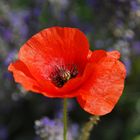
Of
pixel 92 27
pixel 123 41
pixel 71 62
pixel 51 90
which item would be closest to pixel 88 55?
pixel 71 62

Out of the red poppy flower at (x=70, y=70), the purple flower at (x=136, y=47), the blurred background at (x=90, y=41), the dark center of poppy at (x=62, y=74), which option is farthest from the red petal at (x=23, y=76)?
the purple flower at (x=136, y=47)

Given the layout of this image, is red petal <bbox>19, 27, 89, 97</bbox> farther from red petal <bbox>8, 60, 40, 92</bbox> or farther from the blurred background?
the blurred background

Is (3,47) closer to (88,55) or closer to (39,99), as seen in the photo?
(39,99)

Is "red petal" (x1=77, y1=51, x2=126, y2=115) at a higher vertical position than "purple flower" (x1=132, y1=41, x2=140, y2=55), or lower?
higher

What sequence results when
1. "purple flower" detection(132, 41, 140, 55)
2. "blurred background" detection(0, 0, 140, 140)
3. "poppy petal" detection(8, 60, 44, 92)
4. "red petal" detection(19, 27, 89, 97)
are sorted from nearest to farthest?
"poppy petal" detection(8, 60, 44, 92) < "red petal" detection(19, 27, 89, 97) < "blurred background" detection(0, 0, 140, 140) < "purple flower" detection(132, 41, 140, 55)

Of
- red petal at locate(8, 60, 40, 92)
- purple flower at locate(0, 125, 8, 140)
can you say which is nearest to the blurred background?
purple flower at locate(0, 125, 8, 140)
